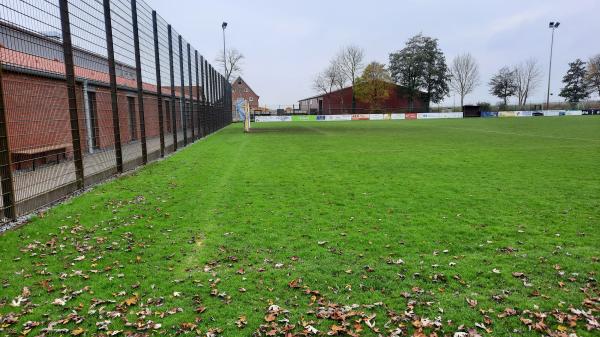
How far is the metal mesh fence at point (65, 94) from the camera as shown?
19.3 ft

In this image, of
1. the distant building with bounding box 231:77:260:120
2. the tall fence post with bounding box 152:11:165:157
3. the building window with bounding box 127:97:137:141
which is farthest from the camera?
the distant building with bounding box 231:77:260:120

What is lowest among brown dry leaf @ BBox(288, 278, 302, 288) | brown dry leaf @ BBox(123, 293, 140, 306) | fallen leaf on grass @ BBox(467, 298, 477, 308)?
fallen leaf on grass @ BBox(467, 298, 477, 308)

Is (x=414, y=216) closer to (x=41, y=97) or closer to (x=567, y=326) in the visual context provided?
(x=567, y=326)

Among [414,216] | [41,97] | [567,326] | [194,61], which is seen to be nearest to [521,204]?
[414,216]

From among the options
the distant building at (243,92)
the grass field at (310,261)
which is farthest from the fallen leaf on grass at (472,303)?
the distant building at (243,92)

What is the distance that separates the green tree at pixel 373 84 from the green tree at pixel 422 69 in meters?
4.05

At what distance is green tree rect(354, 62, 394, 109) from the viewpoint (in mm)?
67312

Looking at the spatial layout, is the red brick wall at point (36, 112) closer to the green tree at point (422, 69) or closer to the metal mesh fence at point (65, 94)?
the metal mesh fence at point (65, 94)

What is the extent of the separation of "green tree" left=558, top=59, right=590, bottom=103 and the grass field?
85.0m

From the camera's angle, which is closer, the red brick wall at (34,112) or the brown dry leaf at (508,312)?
the brown dry leaf at (508,312)

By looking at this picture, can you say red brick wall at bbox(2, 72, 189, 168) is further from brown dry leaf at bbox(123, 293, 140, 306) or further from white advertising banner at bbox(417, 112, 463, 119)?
white advertising banner at bbox(417, 112, 463, 119)

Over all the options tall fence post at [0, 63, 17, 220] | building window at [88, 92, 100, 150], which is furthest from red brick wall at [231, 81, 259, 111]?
tall fence post at [0, 63, 17, 220]

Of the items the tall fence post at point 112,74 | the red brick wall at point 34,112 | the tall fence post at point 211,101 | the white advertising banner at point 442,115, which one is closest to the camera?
the red brick wall at point 34,112

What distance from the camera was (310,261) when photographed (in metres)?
4.45
